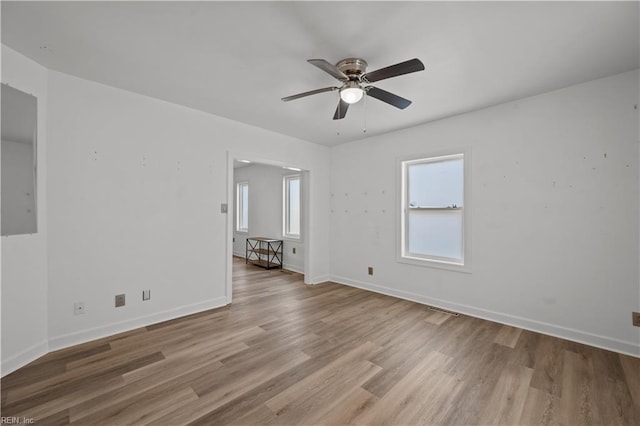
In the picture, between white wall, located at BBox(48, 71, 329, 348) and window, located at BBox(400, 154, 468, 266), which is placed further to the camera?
window, located at BBox(400, 154, 468, 266)

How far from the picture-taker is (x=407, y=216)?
4266 mm

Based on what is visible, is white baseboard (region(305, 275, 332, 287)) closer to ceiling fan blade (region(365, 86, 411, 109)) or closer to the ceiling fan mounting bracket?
ceiling fan blade (region(365, 86, 411, 109))

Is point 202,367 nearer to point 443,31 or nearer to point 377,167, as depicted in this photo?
point 443,31

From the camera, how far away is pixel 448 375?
222cm

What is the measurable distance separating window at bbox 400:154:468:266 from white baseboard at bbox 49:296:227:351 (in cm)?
288

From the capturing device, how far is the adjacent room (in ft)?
6.15

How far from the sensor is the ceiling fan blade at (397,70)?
1.92m

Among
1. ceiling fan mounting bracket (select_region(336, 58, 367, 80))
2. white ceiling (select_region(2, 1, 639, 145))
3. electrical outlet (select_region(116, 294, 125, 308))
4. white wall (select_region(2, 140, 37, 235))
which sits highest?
white ceiling (select_region(2, 1, 639, 145))

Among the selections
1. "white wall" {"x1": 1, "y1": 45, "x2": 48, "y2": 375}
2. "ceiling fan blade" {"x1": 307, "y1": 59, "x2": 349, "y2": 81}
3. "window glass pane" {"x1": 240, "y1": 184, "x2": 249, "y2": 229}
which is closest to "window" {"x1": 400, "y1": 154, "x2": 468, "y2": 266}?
"ceiling fan blade" {"x1": 307, "y1": 59, "x2": 349, "y2": 81}

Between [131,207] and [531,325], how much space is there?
4574mm

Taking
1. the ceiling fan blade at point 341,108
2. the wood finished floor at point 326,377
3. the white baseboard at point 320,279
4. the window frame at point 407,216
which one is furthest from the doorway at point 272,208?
the wood finished floor at point 326,377

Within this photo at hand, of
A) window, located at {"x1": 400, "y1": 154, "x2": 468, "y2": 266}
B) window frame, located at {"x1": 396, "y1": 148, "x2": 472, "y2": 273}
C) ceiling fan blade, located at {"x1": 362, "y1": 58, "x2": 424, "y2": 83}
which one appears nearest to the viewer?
ceiling fan blade, located at {"x1": 362, "y1": 58, "x2": 424, "y2": 83}

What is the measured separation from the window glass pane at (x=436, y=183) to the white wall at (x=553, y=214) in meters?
0.24

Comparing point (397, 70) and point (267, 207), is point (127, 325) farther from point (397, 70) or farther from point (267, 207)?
point (267, 207)
